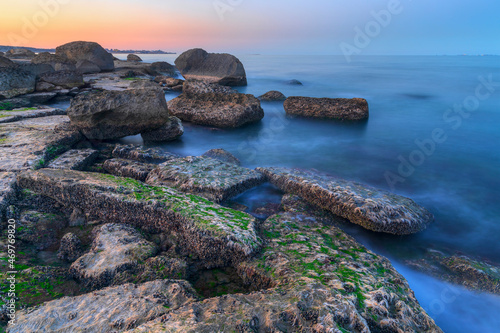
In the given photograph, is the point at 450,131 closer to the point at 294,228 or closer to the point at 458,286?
the point at 458,286

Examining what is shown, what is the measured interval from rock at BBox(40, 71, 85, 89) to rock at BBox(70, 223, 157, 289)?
43.4 feet

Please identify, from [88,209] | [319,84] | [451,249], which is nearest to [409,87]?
[319,84]

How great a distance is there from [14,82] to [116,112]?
22.5 ft

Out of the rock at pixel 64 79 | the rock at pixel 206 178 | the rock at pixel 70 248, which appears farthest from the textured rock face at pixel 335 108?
the rock at pixel 64 79

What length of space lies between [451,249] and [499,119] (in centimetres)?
1146

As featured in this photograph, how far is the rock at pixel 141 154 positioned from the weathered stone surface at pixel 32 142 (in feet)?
3.74

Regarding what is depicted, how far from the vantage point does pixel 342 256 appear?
3418 millimetres

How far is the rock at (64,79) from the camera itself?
1342cm

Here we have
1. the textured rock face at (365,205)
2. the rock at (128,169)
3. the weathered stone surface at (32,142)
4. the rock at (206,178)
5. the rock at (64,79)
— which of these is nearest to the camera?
the textured rock face at (365,205)

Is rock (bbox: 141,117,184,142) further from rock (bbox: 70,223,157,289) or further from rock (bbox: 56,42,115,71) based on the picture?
rock (bbox: 56,42,115,71)

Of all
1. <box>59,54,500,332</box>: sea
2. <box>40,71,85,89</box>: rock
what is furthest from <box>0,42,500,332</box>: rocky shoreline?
<box>40,71,85,89</box>: rock

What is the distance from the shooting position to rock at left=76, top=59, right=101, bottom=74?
66.2 ft

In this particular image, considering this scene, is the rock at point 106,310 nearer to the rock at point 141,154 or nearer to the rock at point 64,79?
the rock at point 141,154

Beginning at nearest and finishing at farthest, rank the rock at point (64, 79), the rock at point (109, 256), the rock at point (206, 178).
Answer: the rock at point (109, 256)
the rock at point (206, 178)
the rock at point (64, 79)
